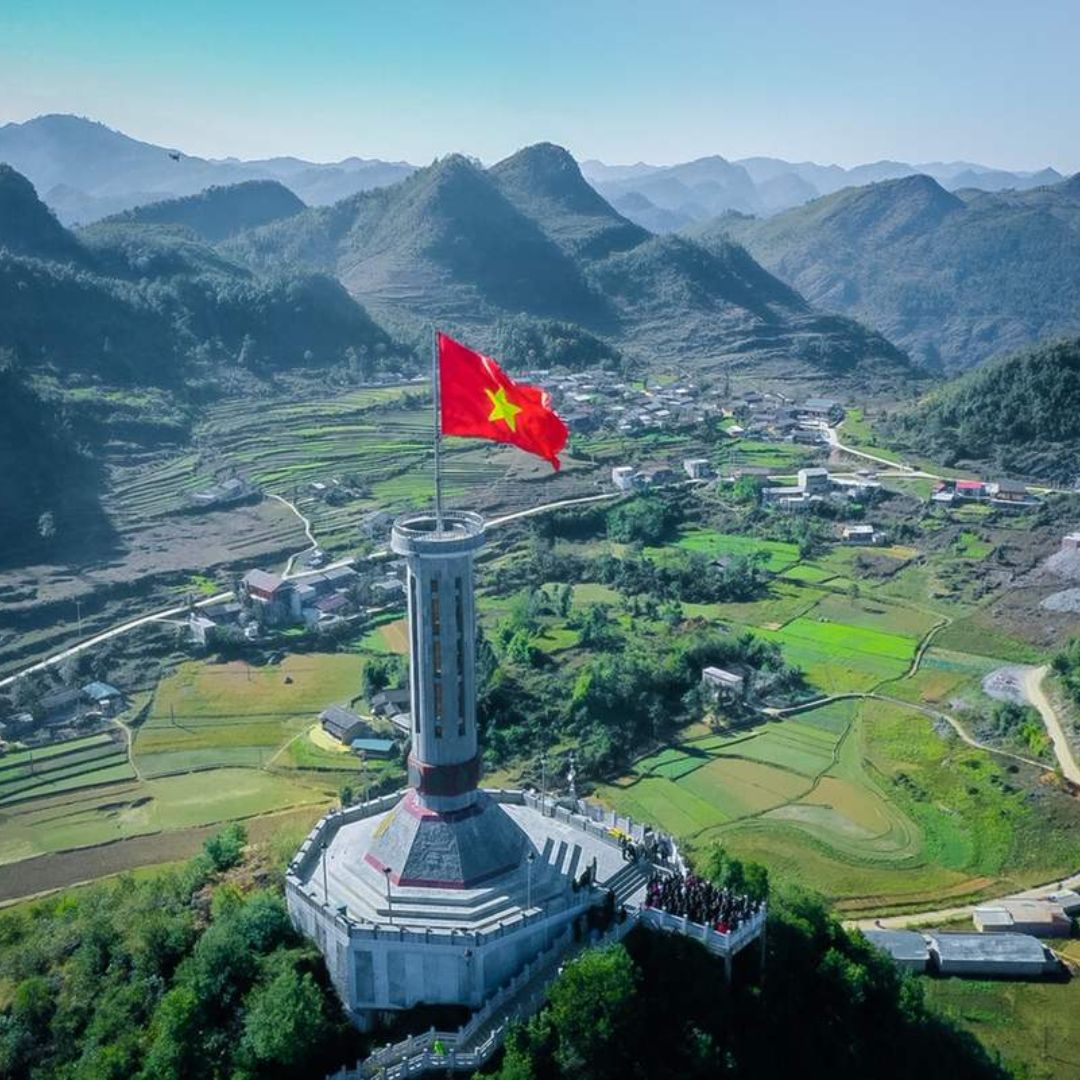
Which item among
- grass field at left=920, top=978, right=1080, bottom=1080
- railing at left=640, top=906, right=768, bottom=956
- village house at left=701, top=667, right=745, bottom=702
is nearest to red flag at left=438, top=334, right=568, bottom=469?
railing at left=640, top=906, right=768, bottom=956

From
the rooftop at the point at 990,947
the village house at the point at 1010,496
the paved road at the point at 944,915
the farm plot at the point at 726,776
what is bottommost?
the paved road at the point at 944,915

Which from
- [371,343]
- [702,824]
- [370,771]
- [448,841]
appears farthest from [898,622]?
[371,343]

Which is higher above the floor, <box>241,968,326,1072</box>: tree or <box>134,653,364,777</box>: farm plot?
<box>241,968,326,1072</box>: tree

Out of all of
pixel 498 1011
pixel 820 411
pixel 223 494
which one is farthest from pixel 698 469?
pixel 498 1011

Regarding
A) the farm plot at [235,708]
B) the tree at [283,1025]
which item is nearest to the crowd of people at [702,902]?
the tree at [283,1025]

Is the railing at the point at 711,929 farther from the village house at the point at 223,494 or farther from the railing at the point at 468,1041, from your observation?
the village house at the point at 223,494

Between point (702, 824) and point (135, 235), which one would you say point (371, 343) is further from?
point (702, 824)

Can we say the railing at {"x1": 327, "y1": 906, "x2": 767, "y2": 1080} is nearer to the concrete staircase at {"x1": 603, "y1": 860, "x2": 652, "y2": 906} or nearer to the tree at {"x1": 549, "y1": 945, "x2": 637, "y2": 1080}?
the concrete staircase at {"x1": 603, "y1": 860, "x2": 652, "y2": 906}
